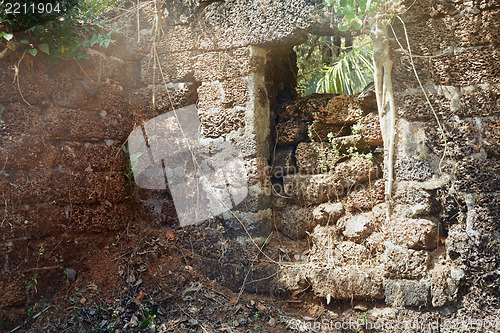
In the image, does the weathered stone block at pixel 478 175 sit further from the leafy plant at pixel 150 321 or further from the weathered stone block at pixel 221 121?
the leafy plant at pixel 150 321

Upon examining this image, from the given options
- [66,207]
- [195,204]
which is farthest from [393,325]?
[66,207]

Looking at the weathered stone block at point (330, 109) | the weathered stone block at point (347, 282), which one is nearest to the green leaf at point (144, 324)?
the weathered stone block at point (347, 282)

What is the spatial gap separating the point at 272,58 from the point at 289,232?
129 cm

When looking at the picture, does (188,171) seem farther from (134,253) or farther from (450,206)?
(450,206)

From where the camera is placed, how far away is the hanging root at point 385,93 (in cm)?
251

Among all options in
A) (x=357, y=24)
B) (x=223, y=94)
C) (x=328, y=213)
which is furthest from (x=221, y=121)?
(x=357, y=24)

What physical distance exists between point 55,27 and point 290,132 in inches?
67.6

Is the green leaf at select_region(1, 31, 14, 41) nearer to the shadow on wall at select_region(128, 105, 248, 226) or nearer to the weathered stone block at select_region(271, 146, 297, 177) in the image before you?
the shadow on wall at select_region(128, 105, 248, 226)

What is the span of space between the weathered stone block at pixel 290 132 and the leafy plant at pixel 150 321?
1439 millimetres

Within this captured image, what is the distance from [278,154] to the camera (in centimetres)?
306

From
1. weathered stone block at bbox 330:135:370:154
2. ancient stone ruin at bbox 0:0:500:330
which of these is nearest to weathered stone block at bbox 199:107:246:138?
ancient stone ruin at bbox 0:0:500:330

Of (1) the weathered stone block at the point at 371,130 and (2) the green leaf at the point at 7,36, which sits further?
(1) the weathered stone block at the point at 371,130

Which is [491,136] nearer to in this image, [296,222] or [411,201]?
[411,201]

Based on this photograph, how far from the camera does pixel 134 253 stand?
2.90m
